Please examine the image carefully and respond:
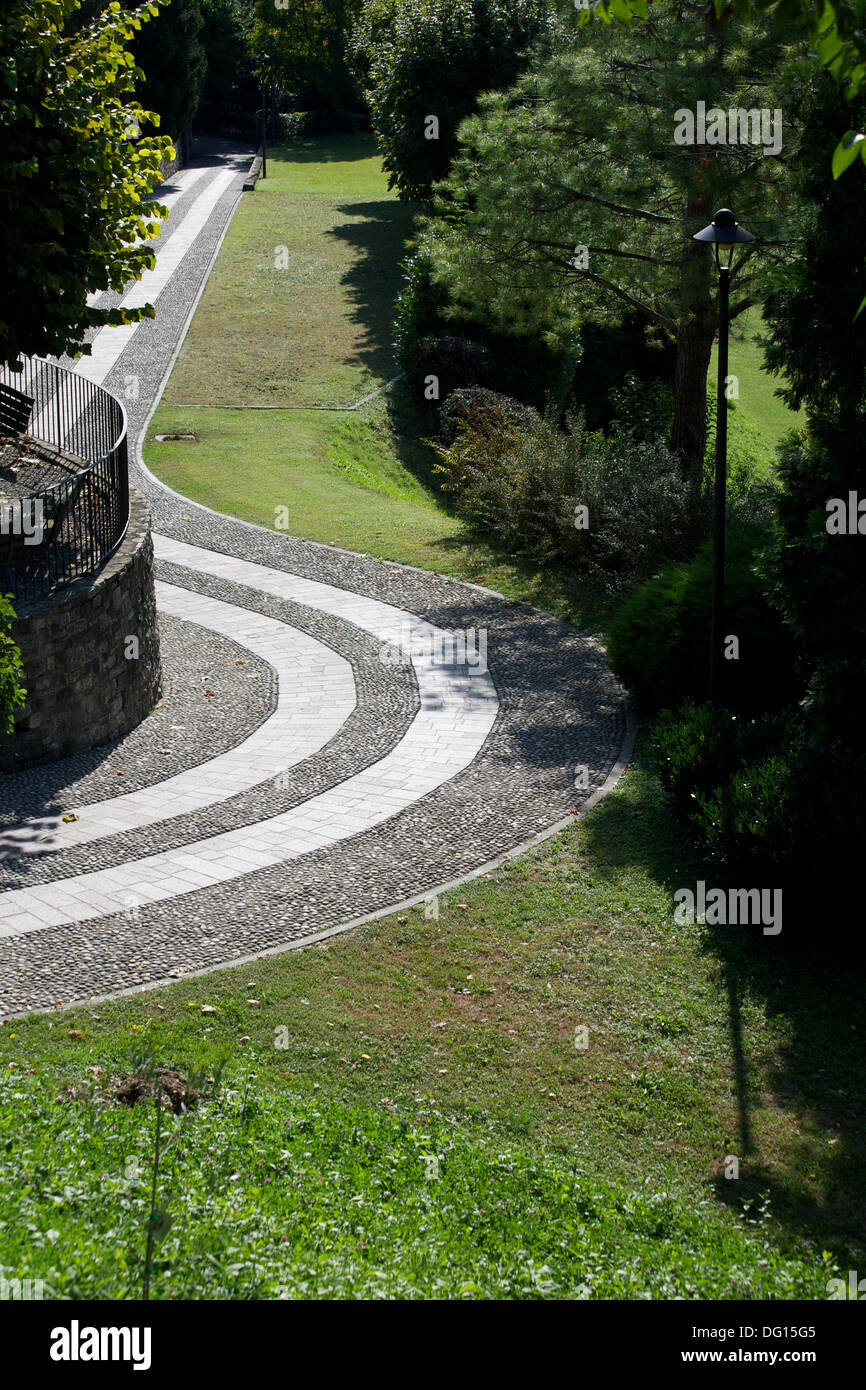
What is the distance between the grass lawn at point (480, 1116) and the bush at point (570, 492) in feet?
26.1

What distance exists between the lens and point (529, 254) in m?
19.7

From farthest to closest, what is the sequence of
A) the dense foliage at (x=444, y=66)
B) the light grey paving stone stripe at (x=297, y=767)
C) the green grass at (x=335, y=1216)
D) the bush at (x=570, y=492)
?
the dense foliage at (x=444, y=66) → the bush at (x=570, y=492) → the light grey paving stone stripe at (x=297, y=767) → the green grass at (x=335, y=1216)

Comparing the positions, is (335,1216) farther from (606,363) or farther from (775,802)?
(606,363)

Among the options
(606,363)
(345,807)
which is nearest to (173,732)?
(345,807)

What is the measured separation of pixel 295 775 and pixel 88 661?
2.42 metres

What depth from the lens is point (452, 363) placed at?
88.2ft

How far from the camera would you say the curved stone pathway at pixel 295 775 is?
29.4 ft

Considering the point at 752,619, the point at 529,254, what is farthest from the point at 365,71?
the point at 752,619
